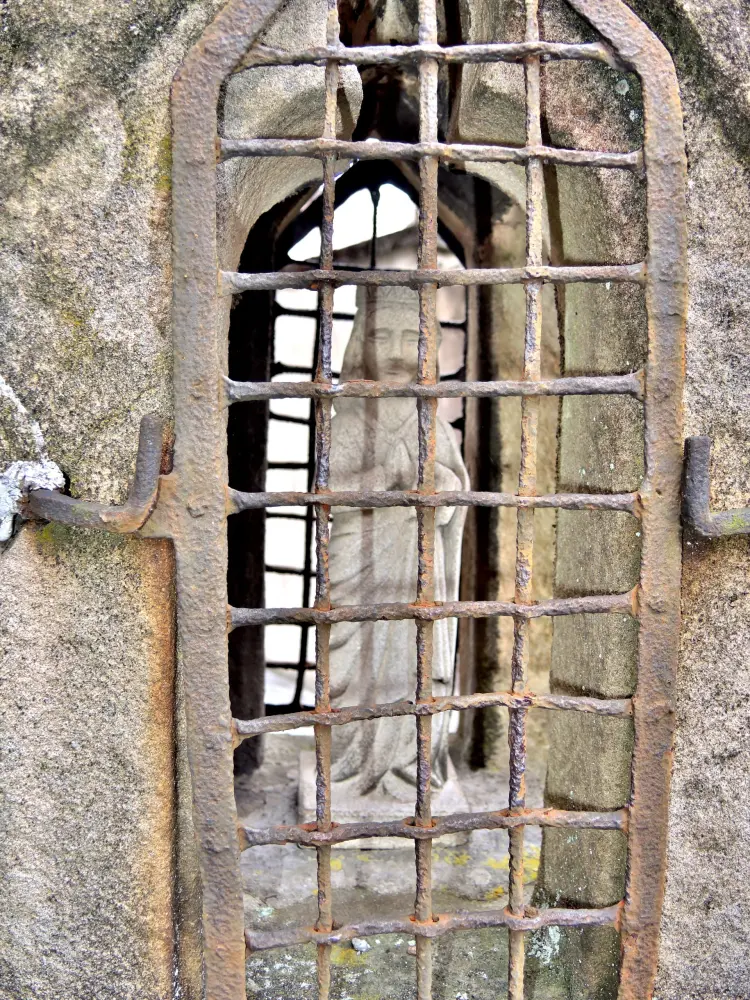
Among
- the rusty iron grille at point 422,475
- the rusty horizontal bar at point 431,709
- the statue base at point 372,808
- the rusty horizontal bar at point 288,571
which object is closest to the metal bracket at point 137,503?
the rusty iron grille at point 422,475

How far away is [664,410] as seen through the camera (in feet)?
5.65

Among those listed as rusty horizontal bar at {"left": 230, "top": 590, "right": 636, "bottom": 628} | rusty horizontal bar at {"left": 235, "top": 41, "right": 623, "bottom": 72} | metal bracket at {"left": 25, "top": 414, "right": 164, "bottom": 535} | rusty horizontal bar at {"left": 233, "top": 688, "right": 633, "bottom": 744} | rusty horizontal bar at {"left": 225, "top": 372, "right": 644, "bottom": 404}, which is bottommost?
rusty horizontal bar at {"left": 233, "top": 688, "right": 633, "bottom": 744}

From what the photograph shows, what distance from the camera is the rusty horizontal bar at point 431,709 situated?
174cm

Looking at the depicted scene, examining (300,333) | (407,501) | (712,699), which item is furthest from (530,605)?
(300,333)

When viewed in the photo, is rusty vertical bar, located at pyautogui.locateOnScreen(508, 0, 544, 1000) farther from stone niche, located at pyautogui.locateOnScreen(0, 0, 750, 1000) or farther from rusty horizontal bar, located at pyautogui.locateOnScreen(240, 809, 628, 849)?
stone niche, located at pyautogui.locateOnScreen(0, 0, 750, 1000)

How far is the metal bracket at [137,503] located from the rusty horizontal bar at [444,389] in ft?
0.57

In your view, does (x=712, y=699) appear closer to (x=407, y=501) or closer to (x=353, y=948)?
(x=407, y=501)

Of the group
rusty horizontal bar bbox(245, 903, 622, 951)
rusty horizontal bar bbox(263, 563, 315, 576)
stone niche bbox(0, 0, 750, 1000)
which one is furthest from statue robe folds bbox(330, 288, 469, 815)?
rusty horizontal bar bbox(245, 903, 622, 951)

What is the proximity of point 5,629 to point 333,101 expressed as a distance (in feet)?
3.52

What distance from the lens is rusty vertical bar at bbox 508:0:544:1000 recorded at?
5.62 feet

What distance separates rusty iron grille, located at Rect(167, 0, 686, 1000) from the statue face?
1.41m

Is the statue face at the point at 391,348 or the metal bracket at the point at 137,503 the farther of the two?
the statue face at the point at 391,348

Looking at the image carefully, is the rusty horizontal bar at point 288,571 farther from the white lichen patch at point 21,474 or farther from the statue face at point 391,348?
the white lichen patch at point 21,474

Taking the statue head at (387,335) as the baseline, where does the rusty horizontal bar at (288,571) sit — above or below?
below
